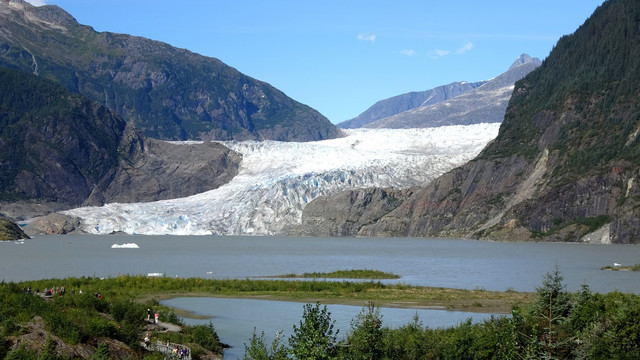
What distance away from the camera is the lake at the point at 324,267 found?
56531mm

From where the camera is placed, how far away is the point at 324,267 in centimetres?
10456

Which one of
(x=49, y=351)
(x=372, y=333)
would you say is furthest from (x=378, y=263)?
(x=372, y=333)

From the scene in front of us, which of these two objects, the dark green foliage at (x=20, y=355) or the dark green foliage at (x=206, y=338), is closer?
the dark green foliage at (x=20, y=355)

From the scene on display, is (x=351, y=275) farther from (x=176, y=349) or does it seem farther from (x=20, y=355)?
(x=20, y=355)

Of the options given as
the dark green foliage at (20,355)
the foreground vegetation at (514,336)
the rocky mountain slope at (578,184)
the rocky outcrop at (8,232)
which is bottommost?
the rocky outcrop at (8,232)

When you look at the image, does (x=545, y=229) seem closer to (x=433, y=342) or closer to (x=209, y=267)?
(x=209, y=267)

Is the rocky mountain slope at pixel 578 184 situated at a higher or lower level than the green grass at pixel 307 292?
higher

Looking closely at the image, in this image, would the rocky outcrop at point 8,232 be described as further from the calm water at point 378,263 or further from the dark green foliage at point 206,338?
the dark green foliage at point 206,338

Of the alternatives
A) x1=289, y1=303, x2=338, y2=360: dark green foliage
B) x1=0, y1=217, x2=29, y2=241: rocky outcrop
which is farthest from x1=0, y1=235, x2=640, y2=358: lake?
x1=0, y1=217, x2=29, y2=241: rocky outcrop

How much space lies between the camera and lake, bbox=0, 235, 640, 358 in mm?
56531

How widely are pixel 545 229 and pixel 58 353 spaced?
14803cm

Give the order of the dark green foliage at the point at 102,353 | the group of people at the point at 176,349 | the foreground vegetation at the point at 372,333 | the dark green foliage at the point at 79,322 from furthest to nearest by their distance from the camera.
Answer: the group of people at the point at 176,349 → the dark green foliage at the point at 79,322 → the dark green foliage at the point at 102,353 → the foreground vegetation at the point at 372,333

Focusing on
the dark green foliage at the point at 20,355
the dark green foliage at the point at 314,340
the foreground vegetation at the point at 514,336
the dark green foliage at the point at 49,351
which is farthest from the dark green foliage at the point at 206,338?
the dark green foliage at the point at 314,340

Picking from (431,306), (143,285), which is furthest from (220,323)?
(143,285)
